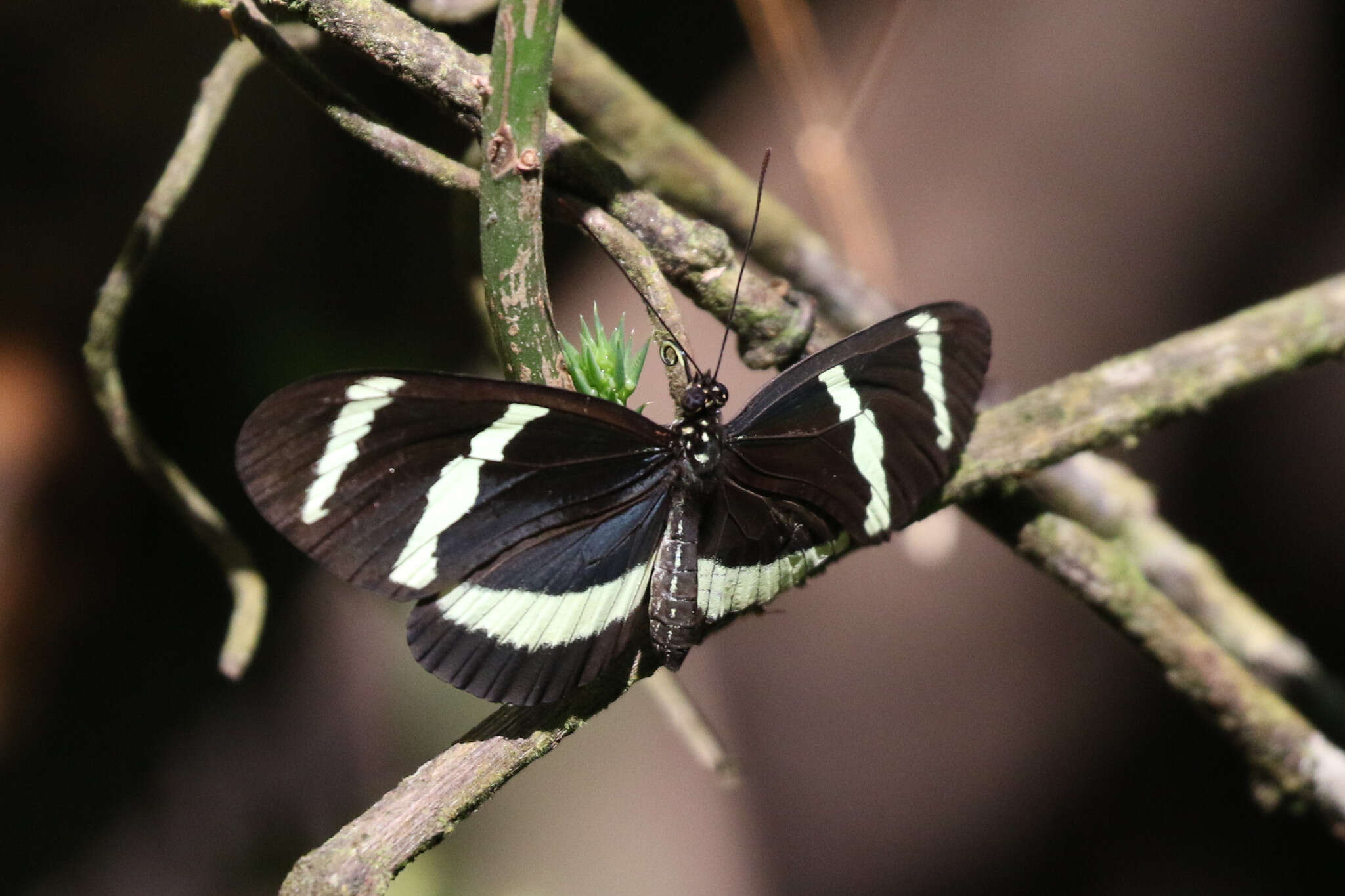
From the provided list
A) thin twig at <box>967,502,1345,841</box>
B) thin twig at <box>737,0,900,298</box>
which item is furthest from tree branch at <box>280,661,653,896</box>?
thin twig at <box>737,0,900,298</box>

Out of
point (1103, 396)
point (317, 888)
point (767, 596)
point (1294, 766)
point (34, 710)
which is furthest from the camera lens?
point (34, 710)

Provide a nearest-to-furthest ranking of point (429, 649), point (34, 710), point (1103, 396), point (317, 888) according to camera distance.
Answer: point (317, 888), point (429, 649), point (1103, 396), point (34, 710)

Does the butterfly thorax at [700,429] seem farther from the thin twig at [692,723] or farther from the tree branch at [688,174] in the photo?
the tree branch at [688,174]

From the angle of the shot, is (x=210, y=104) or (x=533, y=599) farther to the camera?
(x=210, y=104)

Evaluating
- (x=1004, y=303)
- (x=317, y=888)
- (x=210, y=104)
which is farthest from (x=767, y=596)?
(x=1004, y=303)

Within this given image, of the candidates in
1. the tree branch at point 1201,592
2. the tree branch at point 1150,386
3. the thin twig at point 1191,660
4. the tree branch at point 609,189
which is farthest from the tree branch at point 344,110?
the tree branch at point 1201,592

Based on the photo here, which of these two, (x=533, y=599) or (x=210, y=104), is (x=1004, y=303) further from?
(x=210, y=104)
